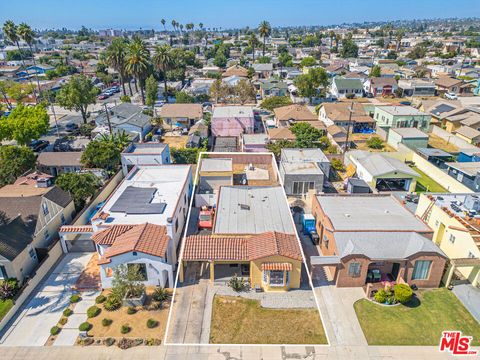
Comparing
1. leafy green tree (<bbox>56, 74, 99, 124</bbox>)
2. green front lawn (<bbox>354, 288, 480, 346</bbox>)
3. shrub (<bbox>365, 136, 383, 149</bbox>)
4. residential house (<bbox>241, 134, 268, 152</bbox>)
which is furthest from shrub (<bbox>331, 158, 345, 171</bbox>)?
leafy green tree (<bbox>56, 74, 99, 124</bbox>)

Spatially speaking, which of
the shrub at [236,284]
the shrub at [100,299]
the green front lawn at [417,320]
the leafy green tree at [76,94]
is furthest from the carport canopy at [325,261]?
the leafy green tree at [76,94]

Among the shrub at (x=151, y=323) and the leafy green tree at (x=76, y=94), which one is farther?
the leafy green tree at (x=76, y=94)

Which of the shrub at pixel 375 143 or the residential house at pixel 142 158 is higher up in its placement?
the residential house at pixel 142 158

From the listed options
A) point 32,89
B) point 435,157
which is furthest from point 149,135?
point 435,157

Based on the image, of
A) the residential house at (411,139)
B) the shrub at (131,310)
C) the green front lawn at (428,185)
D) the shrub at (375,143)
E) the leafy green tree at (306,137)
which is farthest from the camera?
the shrub at (375,143)

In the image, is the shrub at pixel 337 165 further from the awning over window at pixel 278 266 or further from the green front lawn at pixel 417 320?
the awning over window at pixel 278 266

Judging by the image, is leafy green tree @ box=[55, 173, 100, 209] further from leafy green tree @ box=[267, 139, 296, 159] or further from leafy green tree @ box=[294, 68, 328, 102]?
leafy green tree @ box=[294, 68, 328, 102]

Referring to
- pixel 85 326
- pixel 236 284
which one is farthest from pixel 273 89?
pixel 85 326
